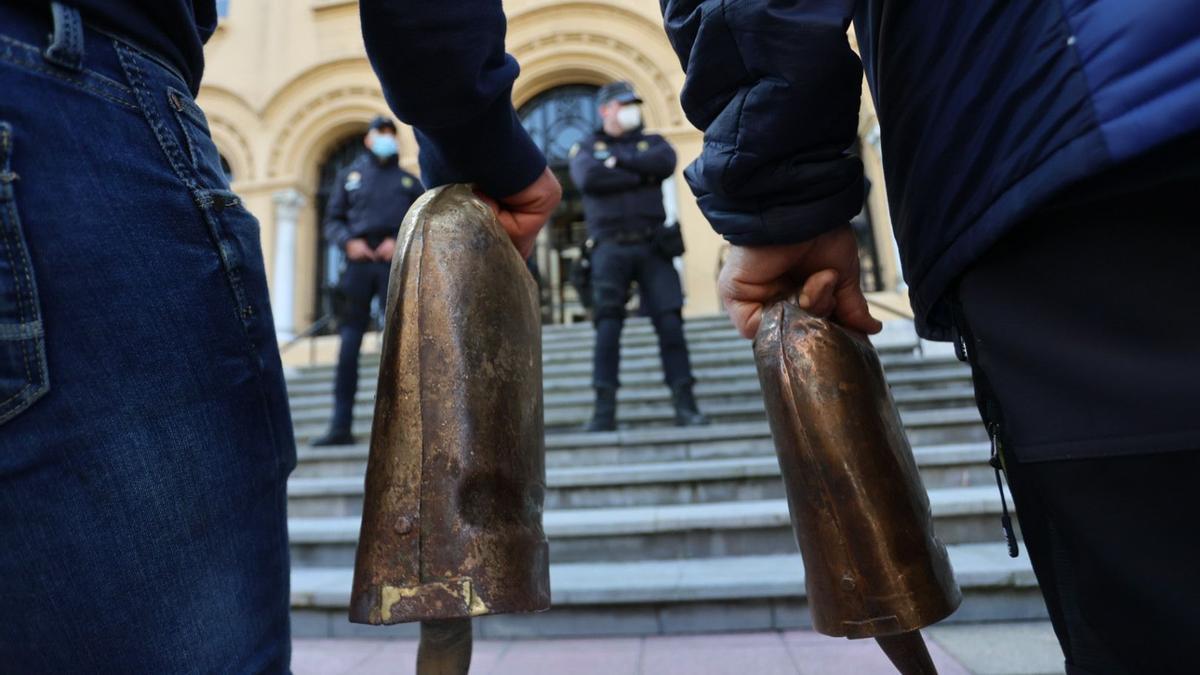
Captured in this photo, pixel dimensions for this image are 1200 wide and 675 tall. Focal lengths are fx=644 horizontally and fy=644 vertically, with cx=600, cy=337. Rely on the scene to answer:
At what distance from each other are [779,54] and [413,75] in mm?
552

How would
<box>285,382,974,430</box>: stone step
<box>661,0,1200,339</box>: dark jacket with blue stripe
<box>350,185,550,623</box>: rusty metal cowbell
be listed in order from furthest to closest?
<box>285,382,974,430</box>: stone step
<box>350,185,550,623</box>: rusty metal cowbell
<box>661,0,1200,339</box>: dark jacket with blue stripe

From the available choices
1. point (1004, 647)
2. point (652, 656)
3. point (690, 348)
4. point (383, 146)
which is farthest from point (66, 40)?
point (690, 348)

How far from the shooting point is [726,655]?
6.63 ft

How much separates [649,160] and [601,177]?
323mm

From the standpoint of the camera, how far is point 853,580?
0.98 metres

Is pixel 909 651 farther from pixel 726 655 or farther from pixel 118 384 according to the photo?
pixel 118 384

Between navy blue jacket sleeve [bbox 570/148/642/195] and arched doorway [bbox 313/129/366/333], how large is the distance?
6119 mm

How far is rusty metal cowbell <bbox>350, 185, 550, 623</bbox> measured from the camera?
0.87m

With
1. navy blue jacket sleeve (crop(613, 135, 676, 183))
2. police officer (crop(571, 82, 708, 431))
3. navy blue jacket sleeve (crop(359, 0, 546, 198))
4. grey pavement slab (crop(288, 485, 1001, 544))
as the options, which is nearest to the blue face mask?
police officer (crop(571, 82, 708, 431))

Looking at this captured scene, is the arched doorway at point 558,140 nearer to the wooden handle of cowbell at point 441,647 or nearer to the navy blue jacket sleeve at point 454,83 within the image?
the navy blue jacket sleeve at point 454,83

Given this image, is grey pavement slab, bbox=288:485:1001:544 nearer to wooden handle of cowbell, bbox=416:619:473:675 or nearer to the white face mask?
wooden handle of cowbell, bbox=416:619:473:675

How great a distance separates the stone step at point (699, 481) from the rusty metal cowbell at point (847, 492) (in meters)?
1.92

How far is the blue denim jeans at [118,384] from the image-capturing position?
2.09ft

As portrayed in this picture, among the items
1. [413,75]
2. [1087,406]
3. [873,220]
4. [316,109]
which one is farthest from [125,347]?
[316,109]
